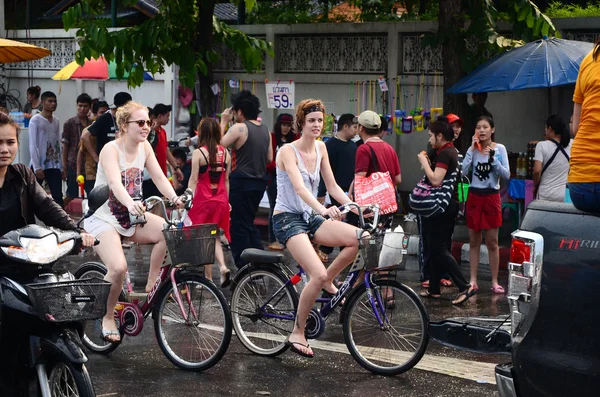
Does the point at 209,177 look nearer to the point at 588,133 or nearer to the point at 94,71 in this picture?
the point at 588,133

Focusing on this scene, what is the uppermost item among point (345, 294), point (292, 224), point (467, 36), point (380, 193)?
point (467, 36)

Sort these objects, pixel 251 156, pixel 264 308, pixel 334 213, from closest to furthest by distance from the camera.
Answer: pixel 334 213 → pixel 264 308 → pixel 251 156

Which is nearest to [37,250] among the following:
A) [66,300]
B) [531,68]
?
[66,300]

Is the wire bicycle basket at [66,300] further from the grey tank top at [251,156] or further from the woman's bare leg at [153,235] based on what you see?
the grey tank top at [251,156]

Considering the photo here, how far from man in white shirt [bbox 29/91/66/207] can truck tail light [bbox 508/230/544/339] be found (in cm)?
1088

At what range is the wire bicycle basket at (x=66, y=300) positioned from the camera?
5.20m

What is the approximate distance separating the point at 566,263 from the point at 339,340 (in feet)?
13.9

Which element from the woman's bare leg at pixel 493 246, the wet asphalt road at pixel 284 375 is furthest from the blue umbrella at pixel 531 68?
the wet asphalt road at pixel 284 375

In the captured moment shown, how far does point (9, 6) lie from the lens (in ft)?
95.6

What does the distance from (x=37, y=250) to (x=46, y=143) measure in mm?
9414

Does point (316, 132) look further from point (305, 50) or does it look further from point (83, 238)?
point (305, 50)

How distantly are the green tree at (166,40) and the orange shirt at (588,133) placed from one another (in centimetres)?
1066

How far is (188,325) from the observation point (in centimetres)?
749

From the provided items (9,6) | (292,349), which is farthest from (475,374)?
(9,6)
